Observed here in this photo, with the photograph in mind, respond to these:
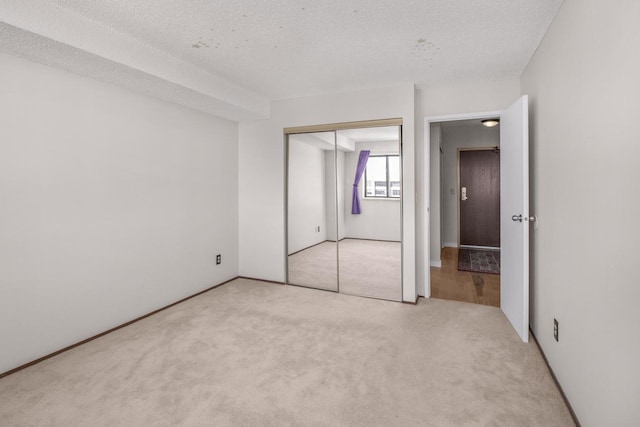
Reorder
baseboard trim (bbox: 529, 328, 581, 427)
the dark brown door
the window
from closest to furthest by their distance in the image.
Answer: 1. baseboard trim (bbox: 529, 328, 581, 427)
2. the window
3. the dark brown door

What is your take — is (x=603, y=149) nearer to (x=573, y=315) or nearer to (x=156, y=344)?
(x=573, y=315)

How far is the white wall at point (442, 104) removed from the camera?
11.1 feet

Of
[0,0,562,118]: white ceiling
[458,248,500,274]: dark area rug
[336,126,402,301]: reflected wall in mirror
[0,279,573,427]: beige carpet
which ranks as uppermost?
[0,0,562,118]: white ceiling

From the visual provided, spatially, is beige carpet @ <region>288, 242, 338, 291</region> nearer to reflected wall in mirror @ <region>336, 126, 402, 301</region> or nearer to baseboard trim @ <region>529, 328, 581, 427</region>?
reflected wall in mirror @ <region>336, 126, 402, 301</region>

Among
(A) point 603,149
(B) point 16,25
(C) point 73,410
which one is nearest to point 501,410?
(A) point 603,149

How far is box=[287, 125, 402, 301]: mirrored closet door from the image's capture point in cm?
376

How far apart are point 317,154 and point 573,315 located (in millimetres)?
3047

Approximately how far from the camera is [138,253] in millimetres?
3119

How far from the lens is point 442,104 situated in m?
3.60

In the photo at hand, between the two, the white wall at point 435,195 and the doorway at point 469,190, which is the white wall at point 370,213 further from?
the doorway at point 469,190

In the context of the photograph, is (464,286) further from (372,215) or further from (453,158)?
(453,158)

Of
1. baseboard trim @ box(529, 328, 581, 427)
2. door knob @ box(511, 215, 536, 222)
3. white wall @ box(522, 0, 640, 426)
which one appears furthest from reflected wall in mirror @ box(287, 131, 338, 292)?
white wall @ box(522, 0, 640, 426)

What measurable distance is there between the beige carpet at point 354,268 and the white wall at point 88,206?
1.33 m

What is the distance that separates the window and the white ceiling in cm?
90
